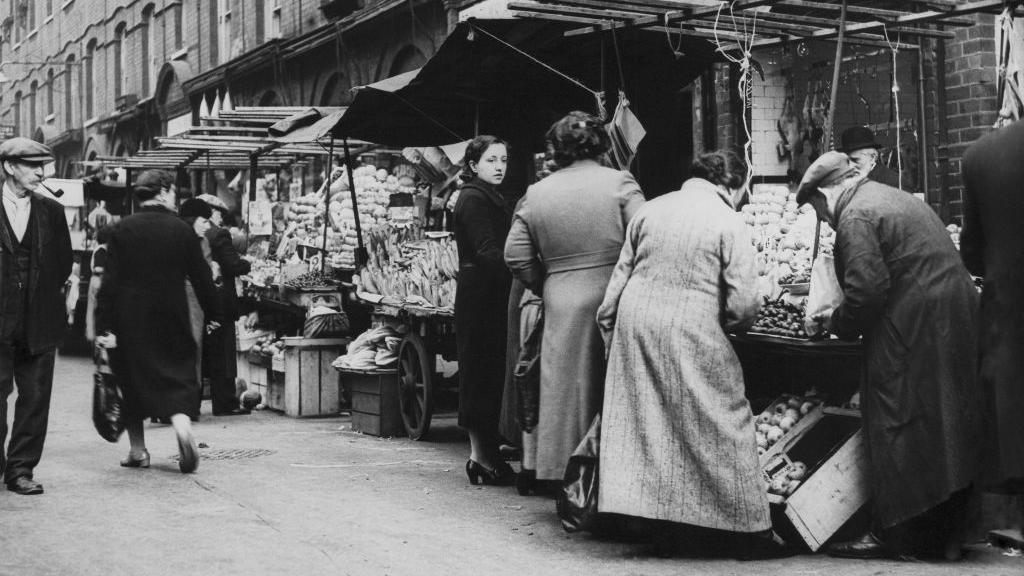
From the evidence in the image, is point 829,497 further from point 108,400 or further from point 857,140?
point 108,400

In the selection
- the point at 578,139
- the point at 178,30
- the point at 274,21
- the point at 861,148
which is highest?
the point at 178,30

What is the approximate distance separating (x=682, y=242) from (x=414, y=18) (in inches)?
456

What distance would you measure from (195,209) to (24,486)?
4.39 meters

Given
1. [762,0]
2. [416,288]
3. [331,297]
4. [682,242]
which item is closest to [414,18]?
[331,297]

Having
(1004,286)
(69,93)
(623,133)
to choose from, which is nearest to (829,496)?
(1004,286)

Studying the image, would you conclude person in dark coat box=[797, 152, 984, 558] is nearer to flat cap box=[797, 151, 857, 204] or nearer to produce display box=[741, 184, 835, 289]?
flat cap box=[797, 151, 857, 204]

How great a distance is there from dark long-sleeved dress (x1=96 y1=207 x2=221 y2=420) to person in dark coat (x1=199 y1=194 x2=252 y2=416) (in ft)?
10.2

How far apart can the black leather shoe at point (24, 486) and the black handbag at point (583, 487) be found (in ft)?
10.7

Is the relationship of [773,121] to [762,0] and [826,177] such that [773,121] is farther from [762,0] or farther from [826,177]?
[826,177]

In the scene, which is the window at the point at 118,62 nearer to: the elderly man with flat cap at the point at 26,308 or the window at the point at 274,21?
the window at the point at 274,21

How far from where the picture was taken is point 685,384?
5.35 meters

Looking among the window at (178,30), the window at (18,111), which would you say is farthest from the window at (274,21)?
the window at (18,111)

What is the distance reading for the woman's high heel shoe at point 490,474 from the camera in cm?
745

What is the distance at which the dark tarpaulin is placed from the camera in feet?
28.1
